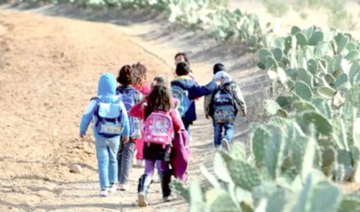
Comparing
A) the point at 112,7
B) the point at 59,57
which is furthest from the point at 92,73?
the point at 112,7

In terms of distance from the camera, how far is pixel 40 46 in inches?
787

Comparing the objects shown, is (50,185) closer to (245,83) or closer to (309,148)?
(309,148)

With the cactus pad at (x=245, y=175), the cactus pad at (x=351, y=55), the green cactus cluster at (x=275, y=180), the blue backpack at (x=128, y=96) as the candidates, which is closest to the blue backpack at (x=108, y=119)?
the blue backpack at (x=128, y=96)

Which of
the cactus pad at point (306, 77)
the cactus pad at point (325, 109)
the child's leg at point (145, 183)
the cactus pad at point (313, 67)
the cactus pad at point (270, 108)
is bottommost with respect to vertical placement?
the child's leg at point (145, 183)

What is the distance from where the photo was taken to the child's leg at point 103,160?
28.9ft

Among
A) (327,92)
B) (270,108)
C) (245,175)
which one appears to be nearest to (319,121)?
(245,175)

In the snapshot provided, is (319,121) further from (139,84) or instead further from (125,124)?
(139,84)

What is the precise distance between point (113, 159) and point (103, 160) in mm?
132

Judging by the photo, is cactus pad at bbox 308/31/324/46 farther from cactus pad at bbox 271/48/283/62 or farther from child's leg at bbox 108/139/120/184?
child's leg at bbox 108/139/120/184

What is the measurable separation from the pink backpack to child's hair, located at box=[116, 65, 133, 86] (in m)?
1.21

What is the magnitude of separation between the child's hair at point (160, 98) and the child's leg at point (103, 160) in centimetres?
96

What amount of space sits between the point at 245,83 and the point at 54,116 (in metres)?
3.88

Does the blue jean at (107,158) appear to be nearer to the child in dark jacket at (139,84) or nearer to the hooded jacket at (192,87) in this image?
the child in dark jacket at (139,84)

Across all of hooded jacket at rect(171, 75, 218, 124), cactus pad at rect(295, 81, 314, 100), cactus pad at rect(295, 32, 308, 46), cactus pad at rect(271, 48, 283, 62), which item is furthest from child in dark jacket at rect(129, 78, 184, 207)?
cactus pad at rect(295, 32, 308, 46)
